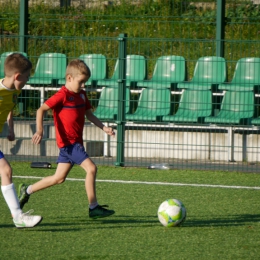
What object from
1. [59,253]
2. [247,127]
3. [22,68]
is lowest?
[59,253]

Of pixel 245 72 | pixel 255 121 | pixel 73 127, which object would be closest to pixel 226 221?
pixel 73 127

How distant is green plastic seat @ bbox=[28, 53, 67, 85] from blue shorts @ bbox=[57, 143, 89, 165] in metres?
4.57

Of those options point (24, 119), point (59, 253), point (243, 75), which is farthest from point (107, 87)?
point (59, 253)

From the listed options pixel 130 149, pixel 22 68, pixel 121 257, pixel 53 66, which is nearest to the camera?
pixel 121 257

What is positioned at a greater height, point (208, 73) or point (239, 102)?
point (208, 73)

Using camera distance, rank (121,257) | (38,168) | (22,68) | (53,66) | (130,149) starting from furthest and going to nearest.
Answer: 1. (53,66)
2. (130,149)
3. (38,168)
4. (22,68)
5. (121,257)

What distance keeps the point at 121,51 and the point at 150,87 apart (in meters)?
1.10

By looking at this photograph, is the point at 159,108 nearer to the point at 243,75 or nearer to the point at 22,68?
the point at 243,75

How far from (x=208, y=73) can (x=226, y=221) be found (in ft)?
15.3

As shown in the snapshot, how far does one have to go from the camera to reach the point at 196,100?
10.4m

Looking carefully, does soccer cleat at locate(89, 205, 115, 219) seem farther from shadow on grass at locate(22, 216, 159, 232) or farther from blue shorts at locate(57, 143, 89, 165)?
blue shorts at locate(57, 143, 89, 165)

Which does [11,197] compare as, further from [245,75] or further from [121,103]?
[245,75]

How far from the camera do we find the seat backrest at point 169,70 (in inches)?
437

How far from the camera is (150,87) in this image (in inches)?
429
